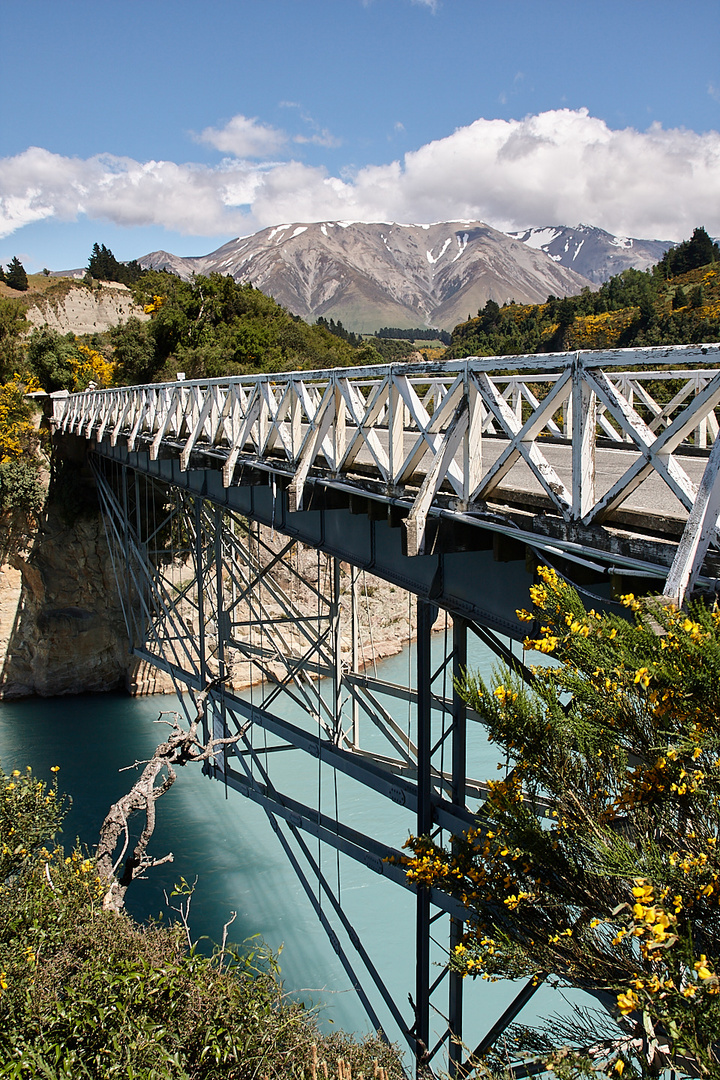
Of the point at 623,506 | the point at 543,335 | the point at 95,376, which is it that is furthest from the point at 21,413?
the point at 543,335

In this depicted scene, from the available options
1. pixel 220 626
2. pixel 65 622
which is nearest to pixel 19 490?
pixel 65 622

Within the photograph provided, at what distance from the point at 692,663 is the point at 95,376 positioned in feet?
100.0

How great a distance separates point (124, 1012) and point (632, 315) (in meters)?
47.7

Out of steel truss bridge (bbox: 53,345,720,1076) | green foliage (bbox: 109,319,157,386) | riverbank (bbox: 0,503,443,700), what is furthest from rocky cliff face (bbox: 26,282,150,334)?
steel truss bridge (bbox: 53,345,720,1076)

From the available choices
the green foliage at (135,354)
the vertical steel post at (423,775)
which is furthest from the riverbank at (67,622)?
the vertical steel post at (423,775)

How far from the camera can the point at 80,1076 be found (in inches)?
184

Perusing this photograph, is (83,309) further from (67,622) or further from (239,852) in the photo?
(239,852)

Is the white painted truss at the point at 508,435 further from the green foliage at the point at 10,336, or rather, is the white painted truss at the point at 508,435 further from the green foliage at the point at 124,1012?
the green foliage at the point at 10,336

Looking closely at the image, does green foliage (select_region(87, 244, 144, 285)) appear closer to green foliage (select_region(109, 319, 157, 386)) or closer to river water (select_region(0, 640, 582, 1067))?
green foliage (select_region(109, 319, 157, 386))

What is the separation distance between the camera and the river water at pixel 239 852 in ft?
37.1

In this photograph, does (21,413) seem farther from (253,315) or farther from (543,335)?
(543,335)

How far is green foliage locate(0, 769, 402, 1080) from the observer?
481 centimetres

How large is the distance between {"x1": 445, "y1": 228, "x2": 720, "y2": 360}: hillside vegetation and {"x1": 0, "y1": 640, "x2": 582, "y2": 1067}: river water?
79.6 ft

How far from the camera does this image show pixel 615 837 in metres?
2.87
